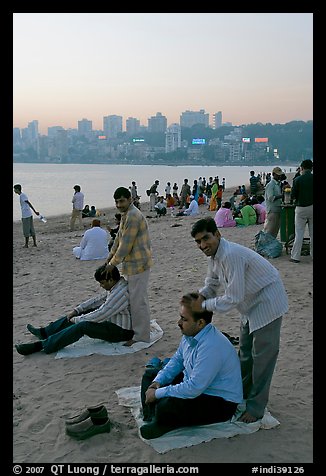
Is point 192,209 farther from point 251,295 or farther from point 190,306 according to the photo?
point 190,306

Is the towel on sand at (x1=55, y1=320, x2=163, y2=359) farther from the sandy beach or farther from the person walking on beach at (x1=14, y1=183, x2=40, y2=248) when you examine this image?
the person walking on beach at (x1=14, y1=183, x2=40, y2=248)

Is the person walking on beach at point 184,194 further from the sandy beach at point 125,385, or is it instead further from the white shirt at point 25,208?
the sandy beach at point 125,385

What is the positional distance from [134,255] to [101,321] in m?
0.74

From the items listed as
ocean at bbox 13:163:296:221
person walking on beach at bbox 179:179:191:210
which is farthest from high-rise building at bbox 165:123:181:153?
person walking on beach at bbox 179:179:191:210

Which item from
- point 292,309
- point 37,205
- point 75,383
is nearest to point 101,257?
point 292,309

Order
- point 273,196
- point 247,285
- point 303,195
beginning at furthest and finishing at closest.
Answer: point 273,196
point 303,195
point 247,285

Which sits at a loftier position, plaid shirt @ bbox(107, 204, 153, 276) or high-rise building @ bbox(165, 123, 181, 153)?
high-rise building @ bbox(165, 123, 181, 153)

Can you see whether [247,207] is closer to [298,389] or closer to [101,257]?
[101,257]

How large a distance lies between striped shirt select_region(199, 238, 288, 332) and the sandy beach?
2.66ft

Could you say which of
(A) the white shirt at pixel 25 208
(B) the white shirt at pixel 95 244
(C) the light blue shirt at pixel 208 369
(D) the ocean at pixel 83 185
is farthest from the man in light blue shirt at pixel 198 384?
(D) the ocean at pixel 83 185

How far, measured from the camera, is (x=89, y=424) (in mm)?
3352

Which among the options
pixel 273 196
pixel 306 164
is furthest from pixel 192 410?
pixel 273 196

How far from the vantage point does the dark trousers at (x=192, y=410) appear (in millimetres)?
3262

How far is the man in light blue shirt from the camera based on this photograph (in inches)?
124
